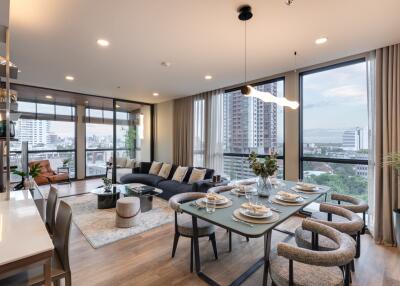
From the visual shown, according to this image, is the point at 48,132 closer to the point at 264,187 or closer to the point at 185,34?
the point at 185,34

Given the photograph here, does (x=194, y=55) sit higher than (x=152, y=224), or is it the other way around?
(x=194, y=55)

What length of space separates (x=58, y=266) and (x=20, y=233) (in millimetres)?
396

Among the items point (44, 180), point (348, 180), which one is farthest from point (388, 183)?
point (44, 180)

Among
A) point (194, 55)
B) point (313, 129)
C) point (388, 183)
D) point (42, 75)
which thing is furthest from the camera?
point (42, 75)

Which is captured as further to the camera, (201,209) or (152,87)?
(152,87)

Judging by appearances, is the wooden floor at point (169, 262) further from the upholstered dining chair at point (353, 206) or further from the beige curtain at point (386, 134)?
the upholstered dining chair at point (353, 206)

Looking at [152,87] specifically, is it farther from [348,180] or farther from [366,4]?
[348,180]

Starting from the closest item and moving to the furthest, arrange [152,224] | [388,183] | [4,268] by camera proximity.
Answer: [4,268]
[388,183]
[152,224]

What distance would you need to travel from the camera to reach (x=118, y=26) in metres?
2.37

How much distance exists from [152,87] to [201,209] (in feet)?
12.7

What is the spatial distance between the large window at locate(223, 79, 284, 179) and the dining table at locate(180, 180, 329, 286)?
1897mm

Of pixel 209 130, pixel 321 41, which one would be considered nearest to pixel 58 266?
pixel 321 41

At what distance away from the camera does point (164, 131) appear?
22.4 ft

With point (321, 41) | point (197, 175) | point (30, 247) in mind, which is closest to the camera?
point (30, 247)
